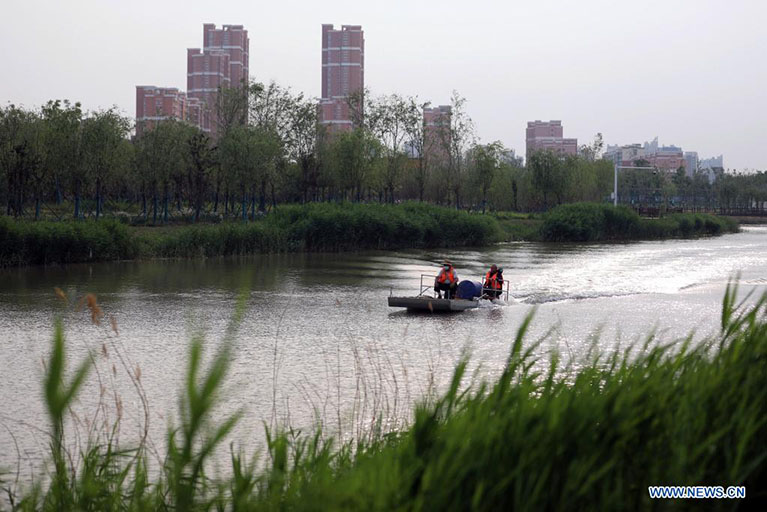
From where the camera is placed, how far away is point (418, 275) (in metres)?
33.5

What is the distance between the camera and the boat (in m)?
22.0

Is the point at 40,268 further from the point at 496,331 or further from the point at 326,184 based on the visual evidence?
the point at 326,184

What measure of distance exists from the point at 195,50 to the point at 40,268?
109 metres

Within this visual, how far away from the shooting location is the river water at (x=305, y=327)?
400 inches

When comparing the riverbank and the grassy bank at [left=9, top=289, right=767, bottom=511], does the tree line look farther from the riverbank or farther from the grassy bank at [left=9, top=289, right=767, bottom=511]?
the grassy bank at [left=9, top=289, right=767, bottom=511]

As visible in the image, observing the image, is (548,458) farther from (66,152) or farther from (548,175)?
(548,175)

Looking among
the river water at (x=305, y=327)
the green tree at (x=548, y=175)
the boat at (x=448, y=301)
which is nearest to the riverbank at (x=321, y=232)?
the river water at (x=305, y=327)

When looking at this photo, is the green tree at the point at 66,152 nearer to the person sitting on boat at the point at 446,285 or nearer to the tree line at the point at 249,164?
the tree line at the point at 249,164

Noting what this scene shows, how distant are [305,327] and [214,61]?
118 m

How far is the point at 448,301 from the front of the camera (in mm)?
22516

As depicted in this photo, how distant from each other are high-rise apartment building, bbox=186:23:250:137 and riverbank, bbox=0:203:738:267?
69.1 meters

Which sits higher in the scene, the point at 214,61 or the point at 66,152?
the point at 214,61

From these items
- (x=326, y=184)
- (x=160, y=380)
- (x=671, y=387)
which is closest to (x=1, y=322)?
(x=160, y=380)

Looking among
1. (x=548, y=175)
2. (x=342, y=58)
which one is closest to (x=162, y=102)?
(x=342, y=58)
